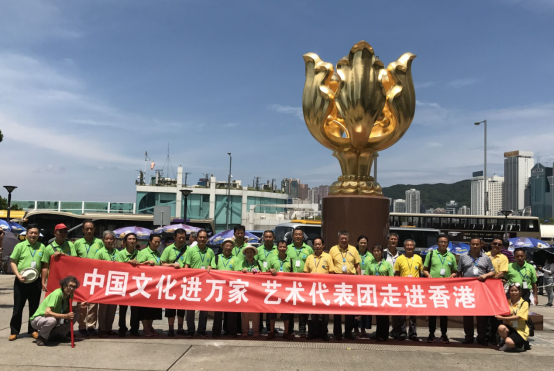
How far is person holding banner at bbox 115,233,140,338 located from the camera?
7266mm

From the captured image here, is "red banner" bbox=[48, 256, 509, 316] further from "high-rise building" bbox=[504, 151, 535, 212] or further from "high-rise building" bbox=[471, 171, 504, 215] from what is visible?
"high-rise building" bbox=[504, 151, 535, 212]

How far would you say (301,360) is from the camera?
20.2 feet

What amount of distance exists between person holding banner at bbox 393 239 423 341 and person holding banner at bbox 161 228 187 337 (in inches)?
131

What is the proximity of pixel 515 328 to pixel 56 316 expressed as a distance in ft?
20.9

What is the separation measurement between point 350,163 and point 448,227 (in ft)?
73.9

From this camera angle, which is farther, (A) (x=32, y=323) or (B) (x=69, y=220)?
(B) (x=69, y=220)

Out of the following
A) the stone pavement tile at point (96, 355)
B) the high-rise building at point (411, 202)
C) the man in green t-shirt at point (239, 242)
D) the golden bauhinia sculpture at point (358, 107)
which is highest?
the high-rise building at point (411, 202)

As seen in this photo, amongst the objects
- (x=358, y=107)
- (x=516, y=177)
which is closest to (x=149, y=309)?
(x=358, y=107)

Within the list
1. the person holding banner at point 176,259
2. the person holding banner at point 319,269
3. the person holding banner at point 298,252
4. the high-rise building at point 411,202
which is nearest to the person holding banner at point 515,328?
the person holding banner at point 319,269

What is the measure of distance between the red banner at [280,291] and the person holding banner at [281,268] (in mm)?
183

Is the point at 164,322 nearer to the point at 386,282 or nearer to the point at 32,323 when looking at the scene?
the point at 32,323

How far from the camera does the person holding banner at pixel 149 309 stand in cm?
738

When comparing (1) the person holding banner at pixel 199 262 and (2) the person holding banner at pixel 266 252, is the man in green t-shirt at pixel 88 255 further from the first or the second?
(2) the person holding banner at pixel 266 252

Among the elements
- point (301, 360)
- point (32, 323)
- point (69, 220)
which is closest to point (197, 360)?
point (301, 360)
